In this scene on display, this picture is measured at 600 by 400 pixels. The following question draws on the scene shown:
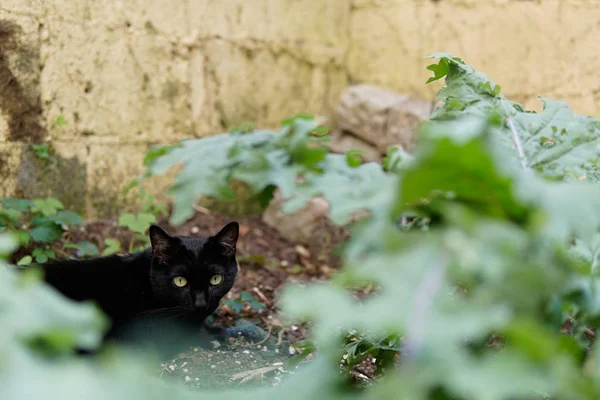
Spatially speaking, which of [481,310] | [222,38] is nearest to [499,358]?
[481,310]

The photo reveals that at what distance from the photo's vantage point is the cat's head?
250 cm

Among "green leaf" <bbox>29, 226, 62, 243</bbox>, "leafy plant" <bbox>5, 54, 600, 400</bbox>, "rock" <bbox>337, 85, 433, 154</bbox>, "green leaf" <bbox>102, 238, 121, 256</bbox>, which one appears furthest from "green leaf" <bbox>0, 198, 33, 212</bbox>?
"rock" <bbox>337, 85, 433, 154</bbox>

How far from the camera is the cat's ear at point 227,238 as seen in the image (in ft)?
8.36

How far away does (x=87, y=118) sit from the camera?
349 centimetres

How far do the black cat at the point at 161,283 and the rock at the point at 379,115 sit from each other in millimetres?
1927

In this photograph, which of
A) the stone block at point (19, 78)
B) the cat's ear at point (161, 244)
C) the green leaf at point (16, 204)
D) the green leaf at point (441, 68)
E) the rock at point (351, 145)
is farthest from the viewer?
the rock at point (351, 145)

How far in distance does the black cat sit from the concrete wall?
1.05 meters

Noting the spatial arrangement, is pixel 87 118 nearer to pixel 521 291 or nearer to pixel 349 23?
pixel 349 23

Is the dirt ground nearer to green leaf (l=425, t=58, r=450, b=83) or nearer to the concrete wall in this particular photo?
the concrete wall

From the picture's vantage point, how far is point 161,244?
8.18 ft

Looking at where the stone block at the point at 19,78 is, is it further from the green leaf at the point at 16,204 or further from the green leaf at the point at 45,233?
the green leaf at the point at 45,233

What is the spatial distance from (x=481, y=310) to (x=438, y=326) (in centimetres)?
7

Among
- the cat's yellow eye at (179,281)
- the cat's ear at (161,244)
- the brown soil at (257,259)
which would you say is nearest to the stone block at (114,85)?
the brown soil at (257,259)

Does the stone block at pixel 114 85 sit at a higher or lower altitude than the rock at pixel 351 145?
higher
